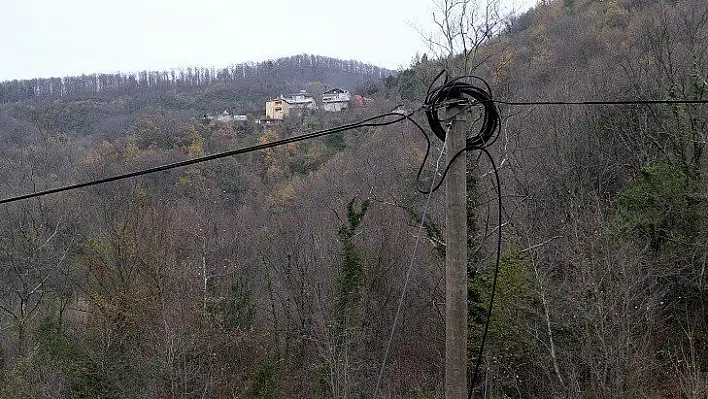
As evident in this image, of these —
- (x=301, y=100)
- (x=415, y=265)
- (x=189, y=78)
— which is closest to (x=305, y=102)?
(x=301, y=100)

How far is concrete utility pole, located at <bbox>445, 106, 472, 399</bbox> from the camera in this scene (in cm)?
285

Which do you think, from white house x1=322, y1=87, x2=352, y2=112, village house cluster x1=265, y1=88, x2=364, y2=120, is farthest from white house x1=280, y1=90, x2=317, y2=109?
white house x1=322, y1=87, x2=352, y2=112

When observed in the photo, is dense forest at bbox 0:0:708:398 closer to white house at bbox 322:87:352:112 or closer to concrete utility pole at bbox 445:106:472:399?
concrete utility pole at bbox 445:106:472:399

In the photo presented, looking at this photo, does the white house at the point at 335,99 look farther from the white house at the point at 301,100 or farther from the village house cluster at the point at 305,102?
the white house at the point at 301,100

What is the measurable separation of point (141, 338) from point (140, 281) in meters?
3.13

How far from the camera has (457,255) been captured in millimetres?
2869

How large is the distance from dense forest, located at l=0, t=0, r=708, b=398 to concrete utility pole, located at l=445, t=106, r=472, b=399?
1870mm

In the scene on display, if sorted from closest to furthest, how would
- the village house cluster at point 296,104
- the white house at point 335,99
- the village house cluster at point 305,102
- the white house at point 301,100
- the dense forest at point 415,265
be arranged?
the dense forest at point 415,265, the village house cluster at point 296,104, the village house cluster at point 305,102, the white house at point 335,99, the white house at point 301,100

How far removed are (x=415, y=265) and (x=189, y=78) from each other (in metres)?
72.1

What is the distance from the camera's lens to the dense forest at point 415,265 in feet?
29.4

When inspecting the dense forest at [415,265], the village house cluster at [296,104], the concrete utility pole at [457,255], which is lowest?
the dense forest at [415,265]

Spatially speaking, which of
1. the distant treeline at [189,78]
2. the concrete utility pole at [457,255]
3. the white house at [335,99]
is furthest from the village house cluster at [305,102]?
the concrete utility pole at [457,255]

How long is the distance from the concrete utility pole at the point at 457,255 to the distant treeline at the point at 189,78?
6654 centimetres

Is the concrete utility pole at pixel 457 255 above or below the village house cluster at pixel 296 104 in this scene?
below
